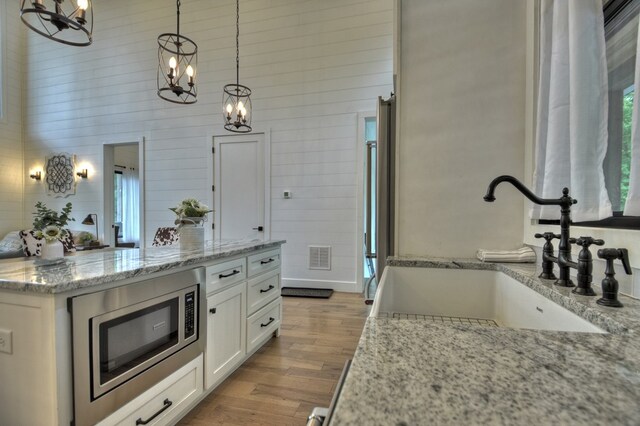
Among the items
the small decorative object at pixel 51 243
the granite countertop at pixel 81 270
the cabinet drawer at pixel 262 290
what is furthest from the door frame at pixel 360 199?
the small decorative object at pixel 51 243

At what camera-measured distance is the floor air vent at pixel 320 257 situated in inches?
186

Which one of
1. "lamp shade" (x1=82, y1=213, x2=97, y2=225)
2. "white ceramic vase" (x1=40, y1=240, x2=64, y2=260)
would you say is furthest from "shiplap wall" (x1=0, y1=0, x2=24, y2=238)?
"white ceramic vase" (x1=40, y1=240, x2=64, y2=260)

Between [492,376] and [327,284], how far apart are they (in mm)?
4312

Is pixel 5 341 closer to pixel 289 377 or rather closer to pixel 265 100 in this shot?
pixel 289 377

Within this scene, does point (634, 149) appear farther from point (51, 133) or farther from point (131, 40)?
point (51, 133)

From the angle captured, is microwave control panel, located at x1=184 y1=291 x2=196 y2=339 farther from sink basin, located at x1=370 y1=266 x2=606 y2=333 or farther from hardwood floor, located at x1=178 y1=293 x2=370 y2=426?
sink basin, located at x1=370 y1=266 x2=606 y2=333

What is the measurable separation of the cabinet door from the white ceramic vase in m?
0.78

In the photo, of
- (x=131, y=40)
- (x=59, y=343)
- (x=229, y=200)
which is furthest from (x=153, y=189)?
(x=59, y=343)

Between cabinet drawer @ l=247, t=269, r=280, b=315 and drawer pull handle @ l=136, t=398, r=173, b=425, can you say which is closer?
drawer pull handle @ l=136, t=398, r=173, b=425

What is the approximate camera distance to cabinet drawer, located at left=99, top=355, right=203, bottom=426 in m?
1.39

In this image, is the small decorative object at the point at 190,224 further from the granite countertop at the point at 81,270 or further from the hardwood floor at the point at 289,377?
the hardwood floor at the point at 289,377

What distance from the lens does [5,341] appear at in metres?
1.20

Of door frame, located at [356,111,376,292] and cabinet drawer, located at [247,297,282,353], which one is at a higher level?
door frame, located at [356,111,376,292]

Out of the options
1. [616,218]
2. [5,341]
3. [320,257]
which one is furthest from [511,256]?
[320,257]
